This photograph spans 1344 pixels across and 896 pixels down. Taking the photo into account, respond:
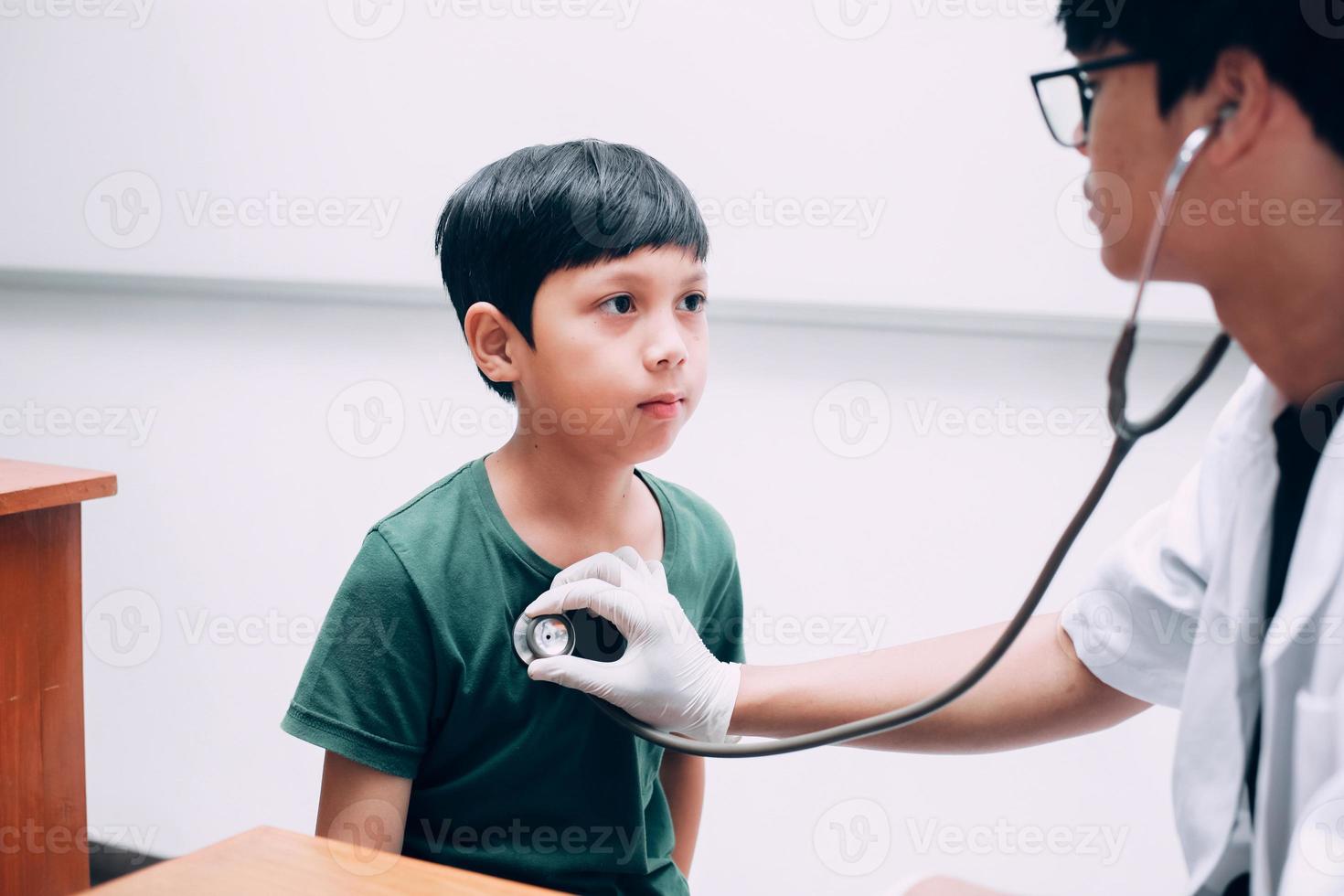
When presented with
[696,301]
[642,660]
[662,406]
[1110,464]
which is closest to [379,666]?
[642,660]

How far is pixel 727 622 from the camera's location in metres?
1.22

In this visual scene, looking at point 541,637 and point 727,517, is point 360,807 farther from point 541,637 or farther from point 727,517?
point 727,517

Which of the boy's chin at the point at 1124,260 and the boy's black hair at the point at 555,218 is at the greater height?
the boy's black hair at the point at 555,218

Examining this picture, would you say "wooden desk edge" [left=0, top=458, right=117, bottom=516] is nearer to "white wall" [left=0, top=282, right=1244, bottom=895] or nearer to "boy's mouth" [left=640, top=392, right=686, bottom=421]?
"white wall" [left=0, top=282, right=1244, bottom=895]

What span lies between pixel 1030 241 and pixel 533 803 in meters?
1.00

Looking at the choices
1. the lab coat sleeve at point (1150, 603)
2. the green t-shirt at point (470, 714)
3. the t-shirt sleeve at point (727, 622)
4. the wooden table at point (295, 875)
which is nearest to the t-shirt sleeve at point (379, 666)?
the green t-shirt at point (470, 714)

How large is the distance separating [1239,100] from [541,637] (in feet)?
2.29

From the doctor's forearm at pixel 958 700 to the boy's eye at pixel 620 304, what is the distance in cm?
39

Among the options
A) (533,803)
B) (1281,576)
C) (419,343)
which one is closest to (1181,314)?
(1281,576)

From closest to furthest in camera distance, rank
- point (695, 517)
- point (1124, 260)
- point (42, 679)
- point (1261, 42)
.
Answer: point (1261, 42) < point (1124, 260) < point (695, 517) < point (42, 679)

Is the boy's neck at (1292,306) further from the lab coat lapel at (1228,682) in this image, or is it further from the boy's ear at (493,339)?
the boy's ear at (493,339)

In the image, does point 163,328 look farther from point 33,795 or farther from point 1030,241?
point 1030,241

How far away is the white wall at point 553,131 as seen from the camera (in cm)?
149

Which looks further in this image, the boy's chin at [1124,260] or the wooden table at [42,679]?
the wooden table at [42,679]
